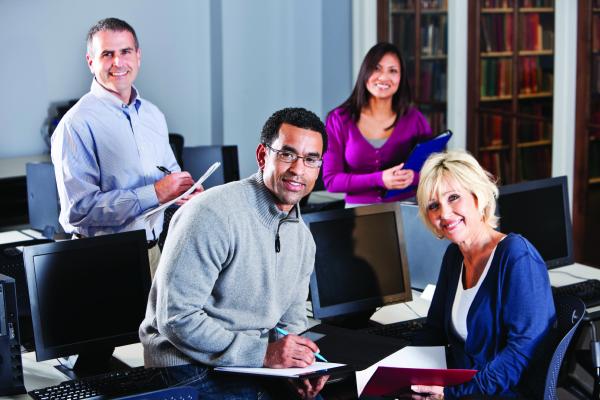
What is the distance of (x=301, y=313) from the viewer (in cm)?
271

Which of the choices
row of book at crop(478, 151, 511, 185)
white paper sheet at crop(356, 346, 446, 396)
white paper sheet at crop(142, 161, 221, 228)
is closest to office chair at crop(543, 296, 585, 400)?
white paper sheet at crop(356, 346, 446, 396)

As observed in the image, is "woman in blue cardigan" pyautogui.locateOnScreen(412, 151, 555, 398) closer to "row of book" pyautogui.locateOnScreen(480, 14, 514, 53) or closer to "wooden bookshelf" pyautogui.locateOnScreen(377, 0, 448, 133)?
"row of book" pyautogui.locateOnScreen(480, 14, 514, 53)

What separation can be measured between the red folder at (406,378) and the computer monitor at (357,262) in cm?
57

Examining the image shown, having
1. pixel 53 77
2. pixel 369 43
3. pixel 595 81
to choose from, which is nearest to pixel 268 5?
pixel 369 43

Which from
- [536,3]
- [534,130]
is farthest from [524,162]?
[536,3]

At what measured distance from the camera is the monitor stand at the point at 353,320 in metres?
3.30

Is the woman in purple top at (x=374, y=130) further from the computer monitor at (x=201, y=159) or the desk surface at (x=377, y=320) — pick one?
the computer monitor at (x=201, y=159)

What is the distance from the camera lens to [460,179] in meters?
2.78

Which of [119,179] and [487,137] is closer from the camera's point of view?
[119,179]

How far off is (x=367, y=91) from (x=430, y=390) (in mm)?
1905

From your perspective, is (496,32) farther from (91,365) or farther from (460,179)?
(91,365)

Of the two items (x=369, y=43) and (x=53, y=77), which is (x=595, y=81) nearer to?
(x=369, y=43)

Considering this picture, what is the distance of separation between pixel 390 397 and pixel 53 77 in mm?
4488

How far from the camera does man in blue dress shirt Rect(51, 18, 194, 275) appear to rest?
10.7 feet
